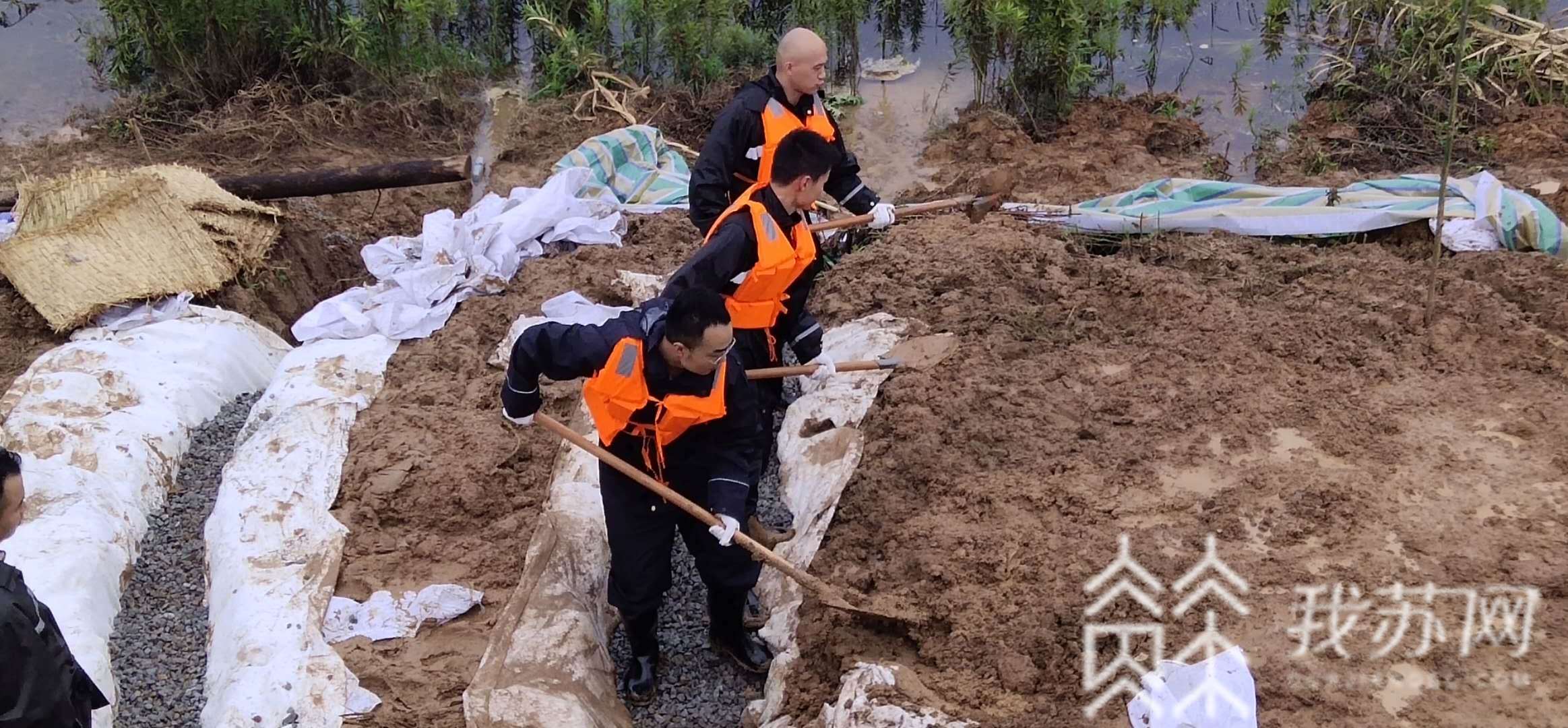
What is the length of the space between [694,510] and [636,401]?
14.4 inches

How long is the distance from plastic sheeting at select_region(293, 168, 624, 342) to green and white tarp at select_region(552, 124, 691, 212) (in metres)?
0.27

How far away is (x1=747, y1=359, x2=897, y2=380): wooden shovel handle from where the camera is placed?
4.23 m

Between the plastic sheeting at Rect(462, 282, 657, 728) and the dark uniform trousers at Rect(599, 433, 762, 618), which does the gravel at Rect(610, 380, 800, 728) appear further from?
the dark uniform trousers at Rect(599, 433, 762, 618)

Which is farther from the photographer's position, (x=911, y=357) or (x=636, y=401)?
(x=911, y=357)

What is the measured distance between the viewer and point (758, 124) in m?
4.80

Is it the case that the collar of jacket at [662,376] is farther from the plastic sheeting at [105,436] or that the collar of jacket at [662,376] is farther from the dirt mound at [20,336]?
the dirt mound at [20,336]

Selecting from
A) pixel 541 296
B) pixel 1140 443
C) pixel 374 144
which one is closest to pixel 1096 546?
pixel 1140 443

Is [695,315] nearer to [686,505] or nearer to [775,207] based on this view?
[686,505]

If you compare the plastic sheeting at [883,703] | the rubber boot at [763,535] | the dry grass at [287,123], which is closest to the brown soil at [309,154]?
the dry grass at [287,123]

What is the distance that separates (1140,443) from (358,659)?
2.67 metres

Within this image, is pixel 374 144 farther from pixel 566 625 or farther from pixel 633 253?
pixel 566 625

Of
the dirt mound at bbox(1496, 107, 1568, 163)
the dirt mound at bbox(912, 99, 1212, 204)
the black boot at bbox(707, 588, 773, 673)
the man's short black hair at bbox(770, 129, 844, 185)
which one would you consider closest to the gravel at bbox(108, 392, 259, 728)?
the black boot at bbox(707, 588, 773, 673)

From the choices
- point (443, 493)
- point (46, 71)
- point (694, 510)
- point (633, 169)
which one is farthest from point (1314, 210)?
point (46, 71)

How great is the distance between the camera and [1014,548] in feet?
12.2
